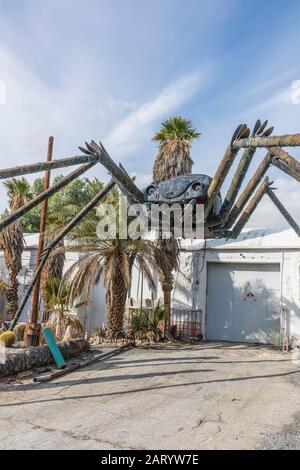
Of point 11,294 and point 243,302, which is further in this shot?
point 11,294

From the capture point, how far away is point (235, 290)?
17.1 metres

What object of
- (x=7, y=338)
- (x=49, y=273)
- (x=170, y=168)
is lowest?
(x=7, y=338)

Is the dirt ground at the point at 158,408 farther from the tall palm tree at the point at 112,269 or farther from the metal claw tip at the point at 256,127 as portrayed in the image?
the metal claw tip at the point at 256,127

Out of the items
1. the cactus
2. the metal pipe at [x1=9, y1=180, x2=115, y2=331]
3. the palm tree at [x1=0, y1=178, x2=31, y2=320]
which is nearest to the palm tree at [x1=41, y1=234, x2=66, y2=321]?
the palm tree at [x1=0, y1=178, x2=31, y2=320]

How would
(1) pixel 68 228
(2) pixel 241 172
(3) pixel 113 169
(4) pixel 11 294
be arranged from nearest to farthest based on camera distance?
(2) pixel 241 172 < (3) pixel 113 169 < (1) pixel 68 228 < (4) pixel 11 294

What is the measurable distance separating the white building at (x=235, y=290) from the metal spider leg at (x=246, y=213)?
7234 millimetres

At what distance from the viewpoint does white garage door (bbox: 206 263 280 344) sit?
53.4 feet

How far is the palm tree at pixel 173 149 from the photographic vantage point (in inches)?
622

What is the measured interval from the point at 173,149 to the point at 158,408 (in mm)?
11308

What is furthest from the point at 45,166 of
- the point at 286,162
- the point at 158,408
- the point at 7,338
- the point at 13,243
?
the point at 13,243

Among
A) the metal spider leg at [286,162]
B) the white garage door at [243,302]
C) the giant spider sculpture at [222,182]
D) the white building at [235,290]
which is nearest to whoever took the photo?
the metal spider leg at [286,162]

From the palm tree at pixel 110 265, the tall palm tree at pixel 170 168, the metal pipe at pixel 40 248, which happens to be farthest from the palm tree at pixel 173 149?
the metal pipe at pixel 40 248

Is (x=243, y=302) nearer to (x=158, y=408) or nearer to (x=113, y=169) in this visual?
(x=158, y=408)

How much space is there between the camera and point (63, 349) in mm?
10969
